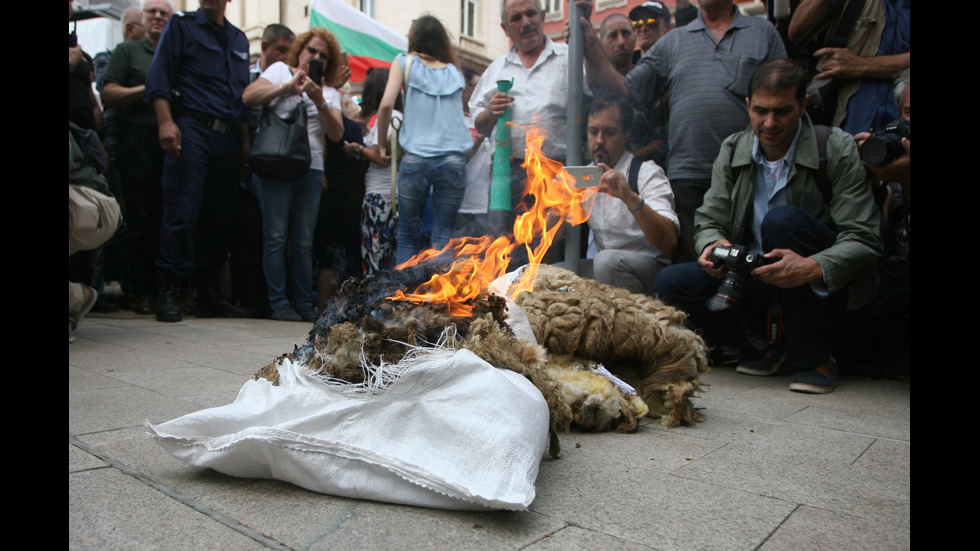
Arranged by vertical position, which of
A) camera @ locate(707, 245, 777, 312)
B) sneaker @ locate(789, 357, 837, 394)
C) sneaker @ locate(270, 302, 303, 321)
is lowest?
sneaker @ locate(789, 357, 837, 394)

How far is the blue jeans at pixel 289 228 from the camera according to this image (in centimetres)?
614

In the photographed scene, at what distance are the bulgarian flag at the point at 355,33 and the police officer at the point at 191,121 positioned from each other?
3.60 meters

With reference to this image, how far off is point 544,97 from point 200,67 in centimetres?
298

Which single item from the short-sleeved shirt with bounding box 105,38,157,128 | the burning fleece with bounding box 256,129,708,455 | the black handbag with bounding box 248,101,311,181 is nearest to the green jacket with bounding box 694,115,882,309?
the burning fleece with bounding box 256,129,708,455

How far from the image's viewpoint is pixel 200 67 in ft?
19.3

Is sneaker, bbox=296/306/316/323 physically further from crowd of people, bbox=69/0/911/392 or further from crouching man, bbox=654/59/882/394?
crouching man, bbox=654/59/882/394

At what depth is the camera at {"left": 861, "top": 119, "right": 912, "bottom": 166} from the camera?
11.8ft

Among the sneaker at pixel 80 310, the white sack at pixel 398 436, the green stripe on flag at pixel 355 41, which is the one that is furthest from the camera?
the green stripe on flag at pixel 355 41

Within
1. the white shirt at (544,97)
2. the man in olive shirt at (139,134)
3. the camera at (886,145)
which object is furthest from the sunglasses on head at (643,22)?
the man in olive shirt at (139,134)

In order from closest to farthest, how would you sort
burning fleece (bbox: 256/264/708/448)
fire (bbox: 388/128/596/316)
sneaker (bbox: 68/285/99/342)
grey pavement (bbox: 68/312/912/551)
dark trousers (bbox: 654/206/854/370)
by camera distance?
grey pavement (bbox: 68/312/912/551), burning fleece (bbox: 256/264/708/448), fire (bbox: 388/128/596/316), dark trousers (bbox: 654/206/854/370), sneaker (bbox: 68/285/99/342)

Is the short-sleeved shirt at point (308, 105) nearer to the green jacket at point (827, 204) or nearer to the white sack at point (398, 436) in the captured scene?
the green jacket at point (827, 204)

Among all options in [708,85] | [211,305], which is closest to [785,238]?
[708,85]

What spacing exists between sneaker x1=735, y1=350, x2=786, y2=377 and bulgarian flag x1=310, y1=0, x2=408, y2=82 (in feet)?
23.0
